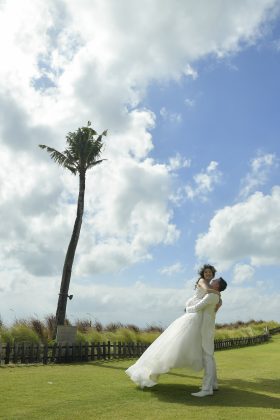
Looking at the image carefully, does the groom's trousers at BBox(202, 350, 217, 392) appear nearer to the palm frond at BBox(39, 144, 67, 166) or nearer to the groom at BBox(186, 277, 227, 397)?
the groom at BBox(186, 277, 227, 397)

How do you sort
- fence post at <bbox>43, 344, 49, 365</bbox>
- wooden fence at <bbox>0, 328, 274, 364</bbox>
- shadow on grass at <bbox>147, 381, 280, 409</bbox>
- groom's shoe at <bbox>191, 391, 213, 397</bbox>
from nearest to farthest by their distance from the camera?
shadow on grass at <bbox>147, 381, 280, 409</bbox>, groom's shoe at <bbox>191, 391, 213, 397</bbox>, wooden fence at <bbox>0, 328, 274, 364</bbox>, fence post at <bbox>43, 344, 49, 365</bbox>

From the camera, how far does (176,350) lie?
9438 millimetres

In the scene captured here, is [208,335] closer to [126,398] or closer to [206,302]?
[206,302]

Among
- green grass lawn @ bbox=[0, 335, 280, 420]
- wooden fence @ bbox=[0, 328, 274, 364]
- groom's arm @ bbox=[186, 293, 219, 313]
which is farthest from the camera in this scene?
wooden fence @ bbox=[0, 328, 274, 364]

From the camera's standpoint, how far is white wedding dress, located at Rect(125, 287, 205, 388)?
30.9 ft

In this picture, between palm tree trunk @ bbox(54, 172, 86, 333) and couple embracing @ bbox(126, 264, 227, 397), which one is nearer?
couple embracing @ bbox(126, 264, 227, 397)

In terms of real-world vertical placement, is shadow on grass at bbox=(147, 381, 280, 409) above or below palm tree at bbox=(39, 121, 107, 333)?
below

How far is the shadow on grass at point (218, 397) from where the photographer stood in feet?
28.5

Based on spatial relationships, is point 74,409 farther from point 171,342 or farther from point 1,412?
point 171,342

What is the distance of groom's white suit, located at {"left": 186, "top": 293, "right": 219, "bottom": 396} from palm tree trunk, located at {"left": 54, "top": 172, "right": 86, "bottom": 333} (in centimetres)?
Answer: 1495

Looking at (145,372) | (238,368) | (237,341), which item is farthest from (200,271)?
(237,341)

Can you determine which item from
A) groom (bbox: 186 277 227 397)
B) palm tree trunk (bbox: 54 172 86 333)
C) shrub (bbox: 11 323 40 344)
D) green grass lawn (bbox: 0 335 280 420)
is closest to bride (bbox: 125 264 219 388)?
groom (bbox: 186 277 227 397)

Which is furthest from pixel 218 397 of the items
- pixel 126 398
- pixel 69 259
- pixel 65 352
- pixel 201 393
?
pixel 69 259

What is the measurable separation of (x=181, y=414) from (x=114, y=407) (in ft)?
4.14
